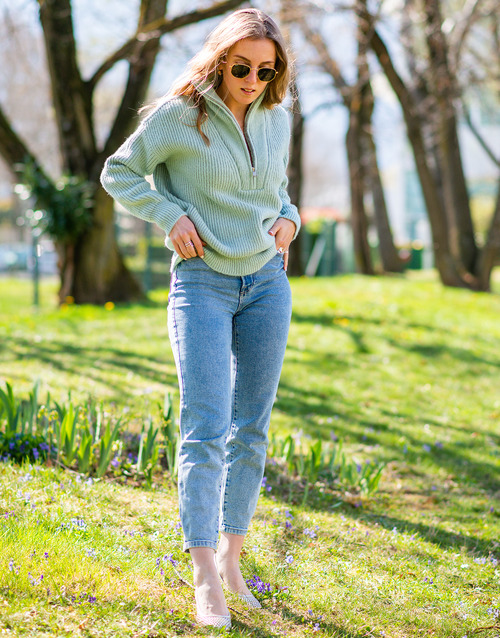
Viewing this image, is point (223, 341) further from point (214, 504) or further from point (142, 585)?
point (142, 585)

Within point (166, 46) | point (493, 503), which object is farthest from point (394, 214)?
point (493, 503)

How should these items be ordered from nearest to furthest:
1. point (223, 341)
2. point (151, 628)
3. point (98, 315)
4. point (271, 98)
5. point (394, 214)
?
point (151, 628) → point (223, 341) → point (271, 98) → point (98, 315) → point (394, 214)

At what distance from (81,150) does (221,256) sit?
8.00 metres

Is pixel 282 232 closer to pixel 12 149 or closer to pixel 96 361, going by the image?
pixel 96 361

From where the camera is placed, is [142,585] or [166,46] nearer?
[142,585]

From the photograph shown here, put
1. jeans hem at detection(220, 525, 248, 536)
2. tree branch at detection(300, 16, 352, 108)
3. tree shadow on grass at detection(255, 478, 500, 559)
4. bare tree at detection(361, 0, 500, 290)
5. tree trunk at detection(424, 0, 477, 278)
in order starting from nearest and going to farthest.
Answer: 1. jeans hem at detection(220, 525, 248, 536)
2. tree shadow on grass at detection(255, 478, 500, 559)
3. bare tree at detection(361, 0, 500, 290)
4. tree trunk at detection(424, 0, 477, 278)
5. tree branch at detection(300, 16, 352, 108)

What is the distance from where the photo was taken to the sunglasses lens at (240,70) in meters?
2.34

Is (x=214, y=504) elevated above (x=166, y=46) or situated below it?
below

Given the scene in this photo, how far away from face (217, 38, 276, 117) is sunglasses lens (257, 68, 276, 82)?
0.01m

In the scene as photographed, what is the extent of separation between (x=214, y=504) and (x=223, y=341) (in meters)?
0.51

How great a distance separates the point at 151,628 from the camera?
215 cm

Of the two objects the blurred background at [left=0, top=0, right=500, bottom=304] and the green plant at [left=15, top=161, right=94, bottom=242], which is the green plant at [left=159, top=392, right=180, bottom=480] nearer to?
the blurred background at [left=0, top=0, right=500, bottom=304]

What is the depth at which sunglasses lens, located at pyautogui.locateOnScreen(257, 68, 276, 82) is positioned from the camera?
7.75ft

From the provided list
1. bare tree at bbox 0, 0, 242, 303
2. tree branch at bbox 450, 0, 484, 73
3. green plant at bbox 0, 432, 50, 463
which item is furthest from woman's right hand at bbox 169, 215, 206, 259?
tree branch at bbox 450, 0, 484, 73
